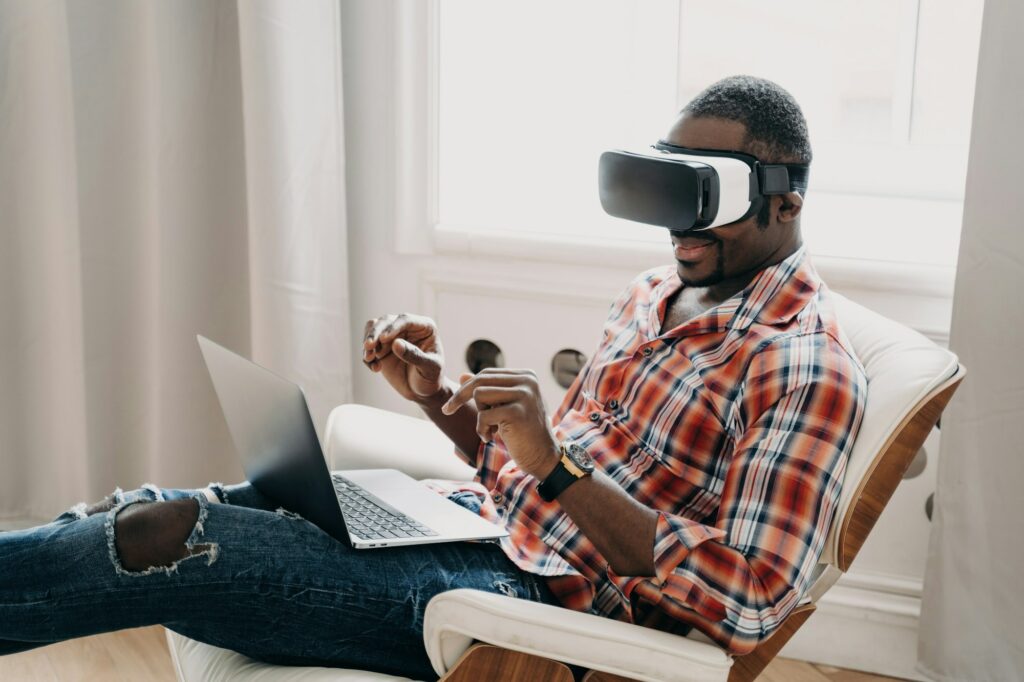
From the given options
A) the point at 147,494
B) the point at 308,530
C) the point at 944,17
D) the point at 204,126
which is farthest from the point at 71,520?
the point at 944,17

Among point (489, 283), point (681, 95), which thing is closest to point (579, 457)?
point (489, 283)

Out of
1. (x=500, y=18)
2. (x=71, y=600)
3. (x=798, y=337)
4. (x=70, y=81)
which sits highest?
(x=500, y=18)

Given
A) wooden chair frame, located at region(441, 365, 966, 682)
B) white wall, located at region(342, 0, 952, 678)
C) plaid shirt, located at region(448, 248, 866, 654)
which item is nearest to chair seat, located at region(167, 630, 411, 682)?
wooden chair frame, located at region(441, 365, 966, 682)

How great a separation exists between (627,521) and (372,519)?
346mm

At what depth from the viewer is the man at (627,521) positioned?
125 centimetres

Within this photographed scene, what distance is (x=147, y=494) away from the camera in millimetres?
1416

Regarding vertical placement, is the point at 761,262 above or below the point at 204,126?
below

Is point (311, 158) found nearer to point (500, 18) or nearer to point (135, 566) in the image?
point (500, 18)

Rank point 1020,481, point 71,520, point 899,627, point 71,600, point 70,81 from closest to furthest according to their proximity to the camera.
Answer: point 71,600 < point 71,520 < point 1020,481 < point 899,627 < point 70,81

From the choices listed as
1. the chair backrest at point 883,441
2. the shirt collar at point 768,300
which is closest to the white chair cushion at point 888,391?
the chair backrest at point 883,441

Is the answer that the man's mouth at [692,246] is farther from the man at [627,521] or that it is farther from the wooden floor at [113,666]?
the wooden floor at [113,666]

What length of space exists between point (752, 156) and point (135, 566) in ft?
2.93

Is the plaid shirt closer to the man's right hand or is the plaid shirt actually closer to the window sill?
the man's right hand

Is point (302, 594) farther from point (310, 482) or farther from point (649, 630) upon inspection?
point (649, 630)
